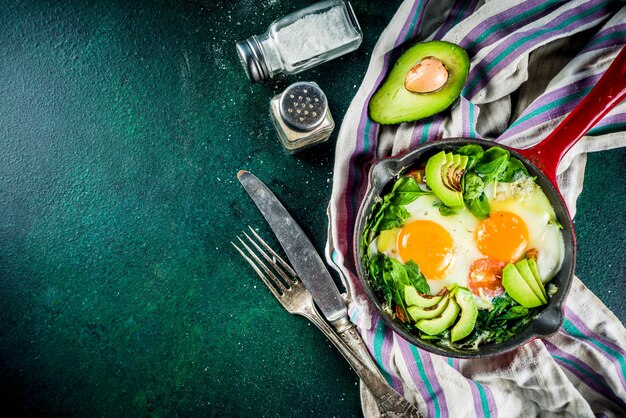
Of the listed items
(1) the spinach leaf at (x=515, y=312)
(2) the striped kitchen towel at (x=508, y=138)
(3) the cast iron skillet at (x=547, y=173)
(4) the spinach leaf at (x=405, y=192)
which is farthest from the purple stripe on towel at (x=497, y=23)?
(1) the spinach leaf at (x=515, y=312)

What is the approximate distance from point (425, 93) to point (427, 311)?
0.71 metres

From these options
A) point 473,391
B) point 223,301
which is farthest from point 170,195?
point 473,391

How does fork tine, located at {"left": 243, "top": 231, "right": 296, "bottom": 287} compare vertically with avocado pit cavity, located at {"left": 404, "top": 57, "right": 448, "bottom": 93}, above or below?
below

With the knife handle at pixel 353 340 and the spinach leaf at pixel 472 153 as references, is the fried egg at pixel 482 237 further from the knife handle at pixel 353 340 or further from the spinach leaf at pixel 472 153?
the knife handle at pixel 353 340

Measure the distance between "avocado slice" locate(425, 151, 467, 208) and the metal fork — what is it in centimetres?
62

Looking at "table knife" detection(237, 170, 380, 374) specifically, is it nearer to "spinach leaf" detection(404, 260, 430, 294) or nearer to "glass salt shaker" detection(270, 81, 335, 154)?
"glass salt shaker" detection(270, 81, 335, 154)

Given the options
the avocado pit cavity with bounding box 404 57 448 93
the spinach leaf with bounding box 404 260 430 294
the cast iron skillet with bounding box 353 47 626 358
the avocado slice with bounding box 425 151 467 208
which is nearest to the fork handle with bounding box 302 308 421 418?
the cast iron skillet with bounding box 353 47 626 358

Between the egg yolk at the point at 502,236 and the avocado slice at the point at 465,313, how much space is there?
0.16m

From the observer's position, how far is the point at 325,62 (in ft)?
6.66

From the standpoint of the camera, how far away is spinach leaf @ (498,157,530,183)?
1.71 meters

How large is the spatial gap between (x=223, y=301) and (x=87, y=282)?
53 cm

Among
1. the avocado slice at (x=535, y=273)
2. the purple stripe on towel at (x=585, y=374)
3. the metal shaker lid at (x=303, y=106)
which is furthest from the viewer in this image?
the purple stripe on towel at (x=585, y=374)

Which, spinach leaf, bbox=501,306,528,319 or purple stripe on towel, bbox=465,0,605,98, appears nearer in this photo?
spinach leaf, bbox=501,306,528,319

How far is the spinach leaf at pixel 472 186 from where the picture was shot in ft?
5.54
